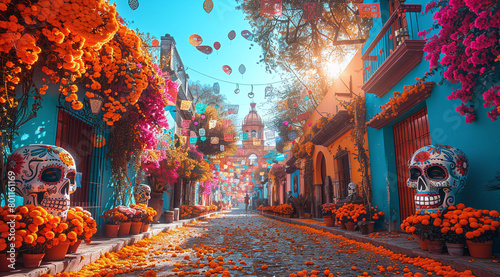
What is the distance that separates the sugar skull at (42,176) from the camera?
11.7 feet

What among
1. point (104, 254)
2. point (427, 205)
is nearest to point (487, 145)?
point (427, 205)

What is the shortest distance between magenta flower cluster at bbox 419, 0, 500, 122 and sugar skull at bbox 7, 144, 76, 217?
16.2ft

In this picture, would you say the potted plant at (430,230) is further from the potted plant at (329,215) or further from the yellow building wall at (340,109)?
the potted plant at (329,215)

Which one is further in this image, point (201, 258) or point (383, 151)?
point (383, 151)

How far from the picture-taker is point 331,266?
3.97 meters

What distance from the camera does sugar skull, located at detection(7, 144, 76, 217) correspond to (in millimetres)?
3562

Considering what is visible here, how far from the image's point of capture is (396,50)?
6270 millimetres

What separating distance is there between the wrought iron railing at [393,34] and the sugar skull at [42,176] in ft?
20.1

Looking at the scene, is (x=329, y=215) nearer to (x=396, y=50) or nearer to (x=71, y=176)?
(x=396, y=50)

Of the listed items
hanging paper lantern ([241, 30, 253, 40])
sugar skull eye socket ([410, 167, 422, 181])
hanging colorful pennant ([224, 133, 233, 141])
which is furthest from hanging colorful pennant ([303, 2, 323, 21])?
hanging colorful pennant ([224, 133, 233, 141])

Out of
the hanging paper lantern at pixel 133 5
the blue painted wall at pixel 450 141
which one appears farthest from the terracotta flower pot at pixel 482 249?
the hanging paper lantern at pixel 133 5

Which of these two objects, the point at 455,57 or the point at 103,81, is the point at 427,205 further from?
the point at 103,81

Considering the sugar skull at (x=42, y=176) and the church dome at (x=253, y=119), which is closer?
the sugar skull at (x=42, y=176)

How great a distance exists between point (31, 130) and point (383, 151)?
7.43 meters
